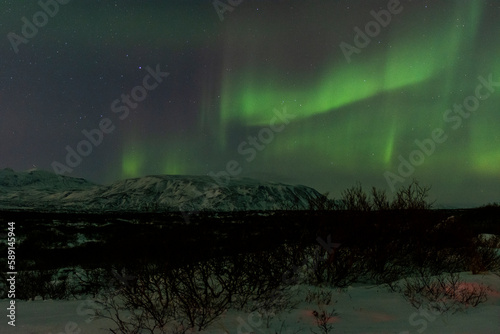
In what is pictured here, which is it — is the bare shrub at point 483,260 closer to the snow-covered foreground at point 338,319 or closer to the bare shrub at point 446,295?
the bare shrub at point 446,295

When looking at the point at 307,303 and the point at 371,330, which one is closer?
the point at 371,330

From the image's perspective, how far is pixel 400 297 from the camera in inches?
313

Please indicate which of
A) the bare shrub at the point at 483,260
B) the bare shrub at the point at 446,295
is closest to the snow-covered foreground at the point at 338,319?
the bare shrub at the point at 446,295

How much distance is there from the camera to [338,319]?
259 inches

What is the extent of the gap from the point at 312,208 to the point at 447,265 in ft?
13.5

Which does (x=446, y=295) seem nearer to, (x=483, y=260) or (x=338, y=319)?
(x=338, y=319)

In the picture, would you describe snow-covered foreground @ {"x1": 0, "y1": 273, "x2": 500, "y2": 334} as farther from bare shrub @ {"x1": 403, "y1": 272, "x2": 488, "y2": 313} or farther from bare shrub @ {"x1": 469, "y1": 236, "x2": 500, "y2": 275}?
bare shrub @ {"x1": 469, "y1": 236, "x2": 500, "y2": 275}

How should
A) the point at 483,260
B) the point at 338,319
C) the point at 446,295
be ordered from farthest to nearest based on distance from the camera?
the point at 483,260 → the point at 446,295 → the point at 338,319

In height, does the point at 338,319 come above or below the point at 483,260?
below

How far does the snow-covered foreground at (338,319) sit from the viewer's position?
5.98m

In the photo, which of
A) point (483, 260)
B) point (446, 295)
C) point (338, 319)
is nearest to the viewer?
point (338, 319)

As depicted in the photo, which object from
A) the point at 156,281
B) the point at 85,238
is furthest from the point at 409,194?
the point at 85,238

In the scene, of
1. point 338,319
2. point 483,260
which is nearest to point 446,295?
point 338,319

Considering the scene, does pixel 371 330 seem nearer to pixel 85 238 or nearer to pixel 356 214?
pixel 356 214
